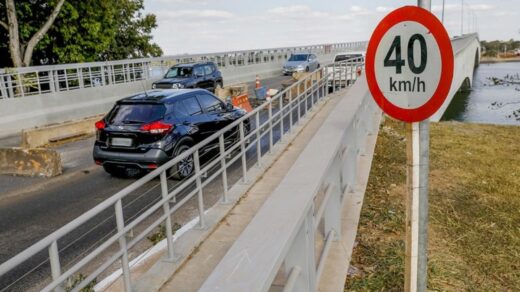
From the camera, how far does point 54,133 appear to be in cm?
1391

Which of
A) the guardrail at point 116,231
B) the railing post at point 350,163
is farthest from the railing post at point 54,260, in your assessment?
the railing post at point 350,163

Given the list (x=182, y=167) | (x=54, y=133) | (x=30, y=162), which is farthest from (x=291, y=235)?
(x=54, y=133)

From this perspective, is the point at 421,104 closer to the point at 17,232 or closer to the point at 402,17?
the point at 402,17

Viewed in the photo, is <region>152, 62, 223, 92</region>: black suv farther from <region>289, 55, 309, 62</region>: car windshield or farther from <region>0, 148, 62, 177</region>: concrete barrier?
<region>289, 55, 309, 62</region>: car windshield

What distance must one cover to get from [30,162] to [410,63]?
9516 millimetres

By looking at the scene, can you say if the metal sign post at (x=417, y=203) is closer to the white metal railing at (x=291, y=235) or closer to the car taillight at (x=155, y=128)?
the white metal railing at (x=291, y=235)

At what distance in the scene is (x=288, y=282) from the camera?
2.60m

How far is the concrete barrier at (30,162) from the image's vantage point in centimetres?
1016

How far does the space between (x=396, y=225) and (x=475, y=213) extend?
1604mm

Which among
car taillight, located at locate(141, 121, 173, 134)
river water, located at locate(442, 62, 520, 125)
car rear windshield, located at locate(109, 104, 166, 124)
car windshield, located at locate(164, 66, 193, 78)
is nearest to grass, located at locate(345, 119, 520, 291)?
car taillight, located at locate(141, 121, 173, 134)

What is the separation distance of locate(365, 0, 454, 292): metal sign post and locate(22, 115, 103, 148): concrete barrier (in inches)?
479

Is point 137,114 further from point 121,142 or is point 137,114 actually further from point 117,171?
point 117,171

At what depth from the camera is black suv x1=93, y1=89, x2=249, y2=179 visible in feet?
28.7

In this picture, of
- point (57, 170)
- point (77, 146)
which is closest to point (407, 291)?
point (57, 170)
